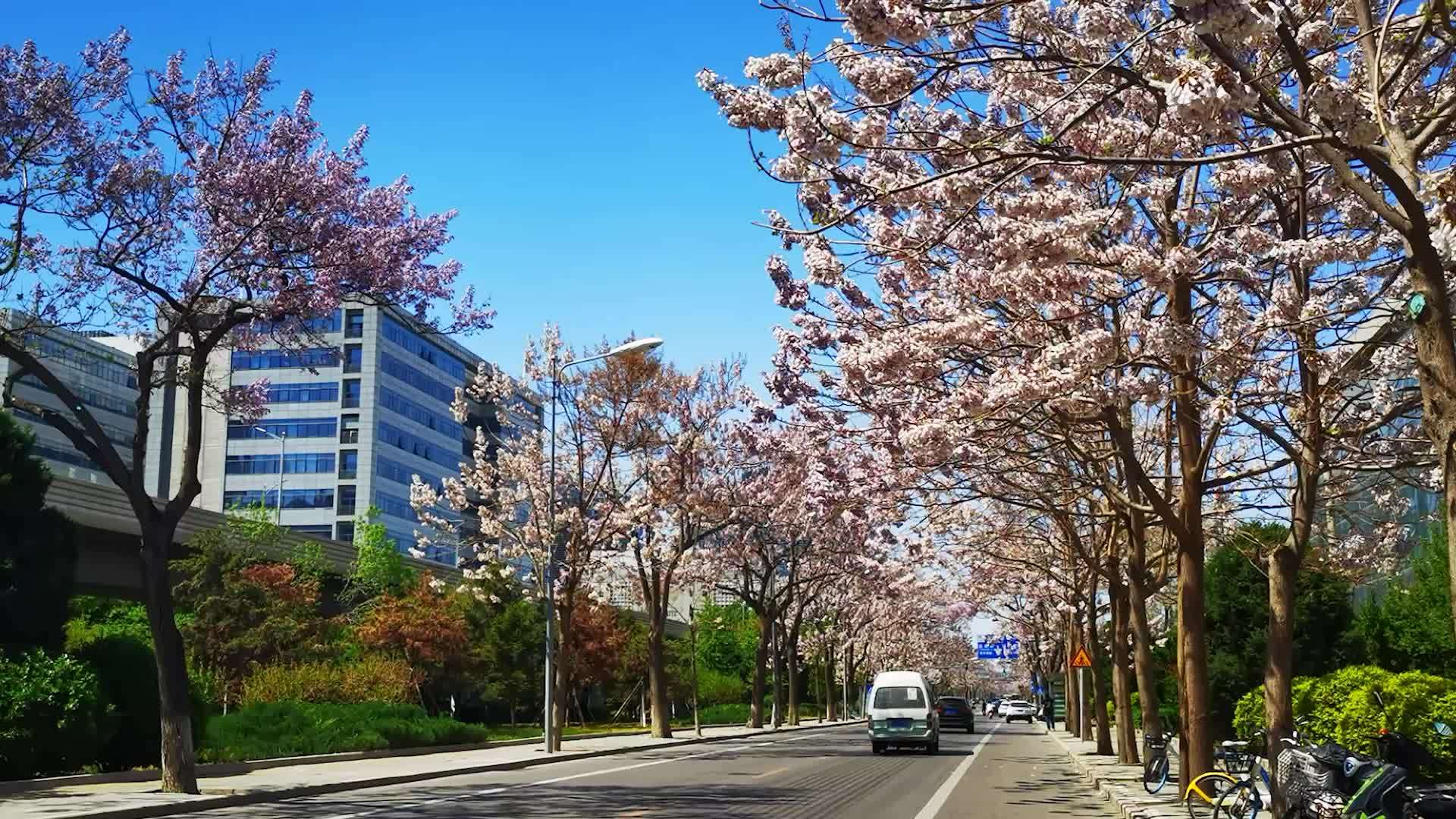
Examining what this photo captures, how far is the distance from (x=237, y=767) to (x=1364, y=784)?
1890 cm

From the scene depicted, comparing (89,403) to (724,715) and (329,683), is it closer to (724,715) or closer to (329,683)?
(724,715)

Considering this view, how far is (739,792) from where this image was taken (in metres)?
20.1

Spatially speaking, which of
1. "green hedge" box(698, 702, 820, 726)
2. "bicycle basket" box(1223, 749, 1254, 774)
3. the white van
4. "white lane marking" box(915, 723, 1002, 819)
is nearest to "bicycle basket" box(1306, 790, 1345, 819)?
"bicycle basket" box(1223, 749, 1254, 774)

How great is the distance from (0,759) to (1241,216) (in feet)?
59.3

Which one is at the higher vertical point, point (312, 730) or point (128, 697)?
point (128, 697)

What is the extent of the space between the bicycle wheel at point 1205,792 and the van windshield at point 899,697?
850 inches

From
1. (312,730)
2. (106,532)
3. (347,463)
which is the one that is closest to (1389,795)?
(312,730)

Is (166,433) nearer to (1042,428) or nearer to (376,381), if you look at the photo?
(376,381)

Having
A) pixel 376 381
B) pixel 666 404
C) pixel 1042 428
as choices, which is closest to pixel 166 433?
pixel 376 381

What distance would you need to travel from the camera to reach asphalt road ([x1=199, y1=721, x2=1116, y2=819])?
17.0 m

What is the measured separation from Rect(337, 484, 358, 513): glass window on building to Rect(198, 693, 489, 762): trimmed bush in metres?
76.9

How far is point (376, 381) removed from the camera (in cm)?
10975

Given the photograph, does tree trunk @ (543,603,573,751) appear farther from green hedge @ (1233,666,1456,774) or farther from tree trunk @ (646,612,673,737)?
green hedge @ (1233,666,1456,774)

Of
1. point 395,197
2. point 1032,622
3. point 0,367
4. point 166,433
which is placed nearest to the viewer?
point 395,197
